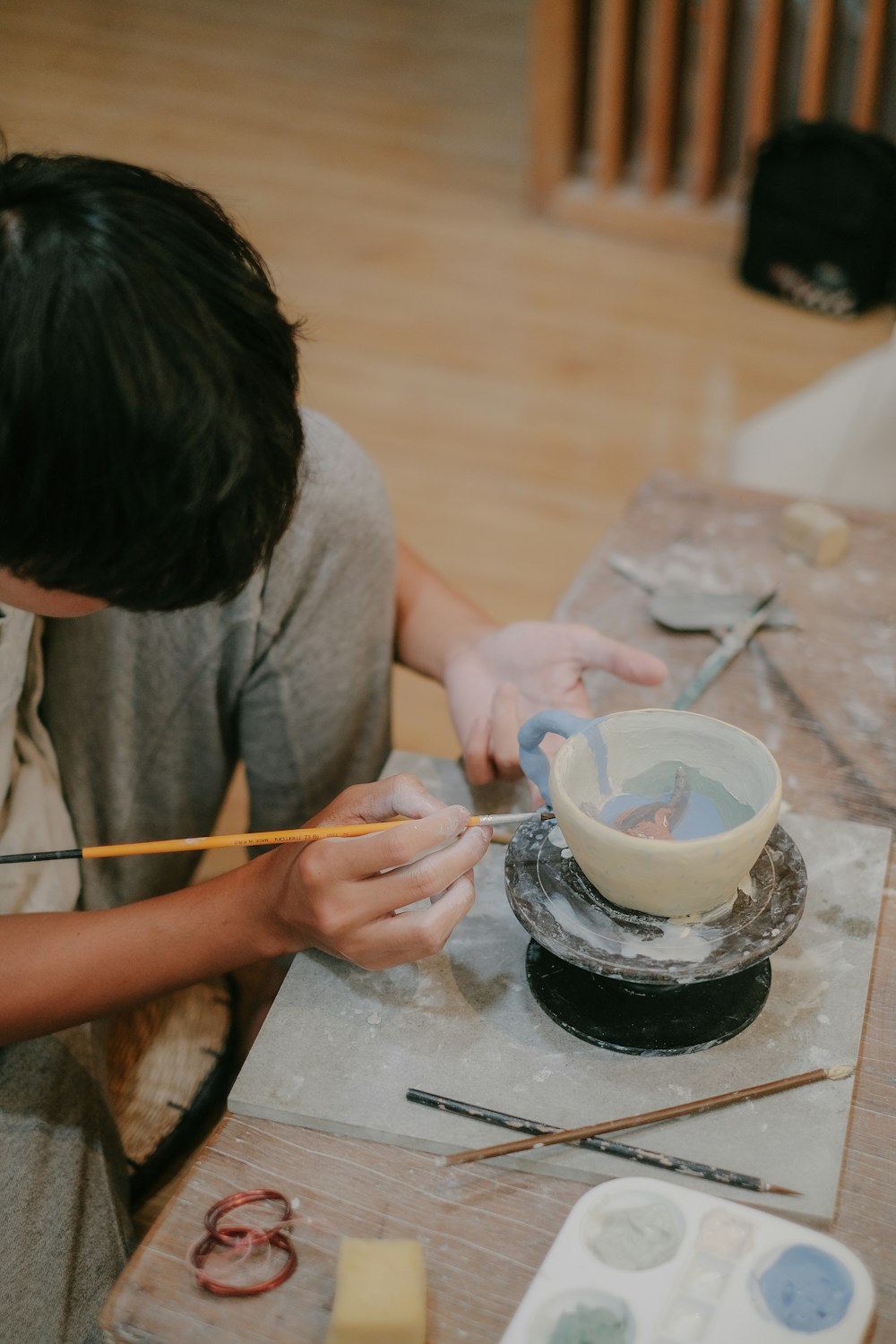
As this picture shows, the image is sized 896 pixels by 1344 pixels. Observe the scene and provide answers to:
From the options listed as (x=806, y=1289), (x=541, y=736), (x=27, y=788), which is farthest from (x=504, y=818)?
(x=27, y=788)

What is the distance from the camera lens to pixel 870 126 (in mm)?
3053

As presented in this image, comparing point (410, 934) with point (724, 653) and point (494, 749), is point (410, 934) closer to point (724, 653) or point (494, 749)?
point (494, 749)

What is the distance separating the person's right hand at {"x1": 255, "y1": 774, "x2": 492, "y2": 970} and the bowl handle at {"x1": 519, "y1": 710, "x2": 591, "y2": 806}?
0.23ft

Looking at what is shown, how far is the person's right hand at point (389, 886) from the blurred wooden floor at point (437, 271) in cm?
117

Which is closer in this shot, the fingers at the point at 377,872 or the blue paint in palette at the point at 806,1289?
the blue paint in palette at the point at 806,1289

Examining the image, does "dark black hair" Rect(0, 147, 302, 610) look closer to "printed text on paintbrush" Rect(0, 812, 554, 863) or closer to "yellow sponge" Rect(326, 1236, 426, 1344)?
"printed text on paintbrush" Rect(0, 812, 554, 863)

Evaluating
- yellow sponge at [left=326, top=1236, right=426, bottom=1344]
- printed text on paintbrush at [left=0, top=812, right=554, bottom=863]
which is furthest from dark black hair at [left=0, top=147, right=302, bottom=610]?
yellow sponge at [left=326, top=1236, right=426, bottom=1344]

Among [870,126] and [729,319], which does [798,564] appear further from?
[870,126]

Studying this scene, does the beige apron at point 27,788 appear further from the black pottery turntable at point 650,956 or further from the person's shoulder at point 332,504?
the black pottery turntable at point 650,956

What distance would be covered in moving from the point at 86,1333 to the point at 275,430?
63cm

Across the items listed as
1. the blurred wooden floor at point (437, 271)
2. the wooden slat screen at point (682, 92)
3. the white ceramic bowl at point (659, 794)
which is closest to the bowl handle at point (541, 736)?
the white ceramic bowl at point (659, 794)

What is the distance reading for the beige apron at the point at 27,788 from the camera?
994 mm

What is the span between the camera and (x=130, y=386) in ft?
2.18

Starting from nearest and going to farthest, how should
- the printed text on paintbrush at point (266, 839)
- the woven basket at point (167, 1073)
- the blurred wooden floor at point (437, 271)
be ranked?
the printed text on paintbrush at point (266, 839) < the woven basket at point (167, 1073) < the blurred wooden floor at point (437, 271)
